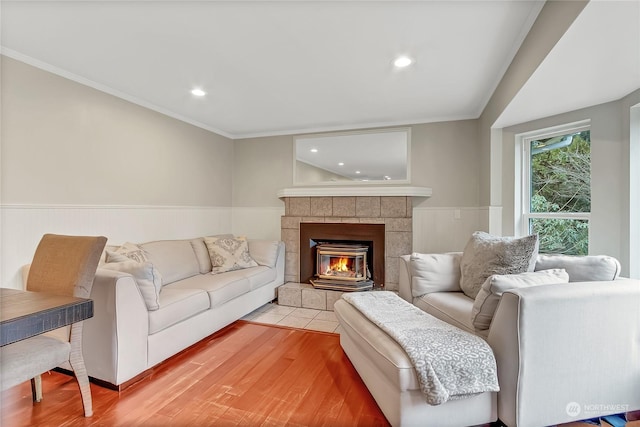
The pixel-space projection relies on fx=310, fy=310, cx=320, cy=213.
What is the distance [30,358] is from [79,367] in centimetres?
30

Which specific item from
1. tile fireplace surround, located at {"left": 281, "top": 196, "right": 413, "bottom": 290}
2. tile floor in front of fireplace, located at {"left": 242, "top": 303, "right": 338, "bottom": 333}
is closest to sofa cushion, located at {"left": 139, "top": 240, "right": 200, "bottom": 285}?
tile floor in front of fireplace, located at {"left": 242, "top": 303, "right": 338, "bottom": 333}

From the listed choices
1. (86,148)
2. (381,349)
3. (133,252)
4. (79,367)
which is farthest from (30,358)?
(86,148)

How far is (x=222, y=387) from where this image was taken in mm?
1999

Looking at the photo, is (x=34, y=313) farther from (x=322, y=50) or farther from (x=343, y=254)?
(x=343, y=254)

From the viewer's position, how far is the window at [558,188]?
2617 millimetres

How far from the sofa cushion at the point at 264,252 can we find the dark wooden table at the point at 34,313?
240cm

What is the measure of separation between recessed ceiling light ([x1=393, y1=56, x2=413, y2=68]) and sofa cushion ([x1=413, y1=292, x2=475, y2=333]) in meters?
1.79

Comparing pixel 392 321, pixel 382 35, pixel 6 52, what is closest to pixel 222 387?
pixel 392 321

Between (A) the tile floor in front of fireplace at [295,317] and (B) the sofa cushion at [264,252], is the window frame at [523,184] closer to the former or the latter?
(A) the tile floor in front of fireplace at [295,317]

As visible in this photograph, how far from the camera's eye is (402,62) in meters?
2.32

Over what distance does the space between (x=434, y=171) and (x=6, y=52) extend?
13.1ft

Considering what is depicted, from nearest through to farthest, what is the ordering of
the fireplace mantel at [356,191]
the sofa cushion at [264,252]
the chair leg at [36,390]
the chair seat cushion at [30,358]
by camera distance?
the chair seat cushion at [30,358], the chair leg at [36,390], the fireplace mantel at [356,191], the sofa cushion at [264,252]

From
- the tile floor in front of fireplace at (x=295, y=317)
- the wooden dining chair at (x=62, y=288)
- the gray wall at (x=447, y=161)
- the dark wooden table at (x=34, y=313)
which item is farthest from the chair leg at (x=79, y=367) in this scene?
the gray wall at (x=447, y=161)

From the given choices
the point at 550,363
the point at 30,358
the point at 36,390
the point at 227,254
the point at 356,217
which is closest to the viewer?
the point at 30,358
